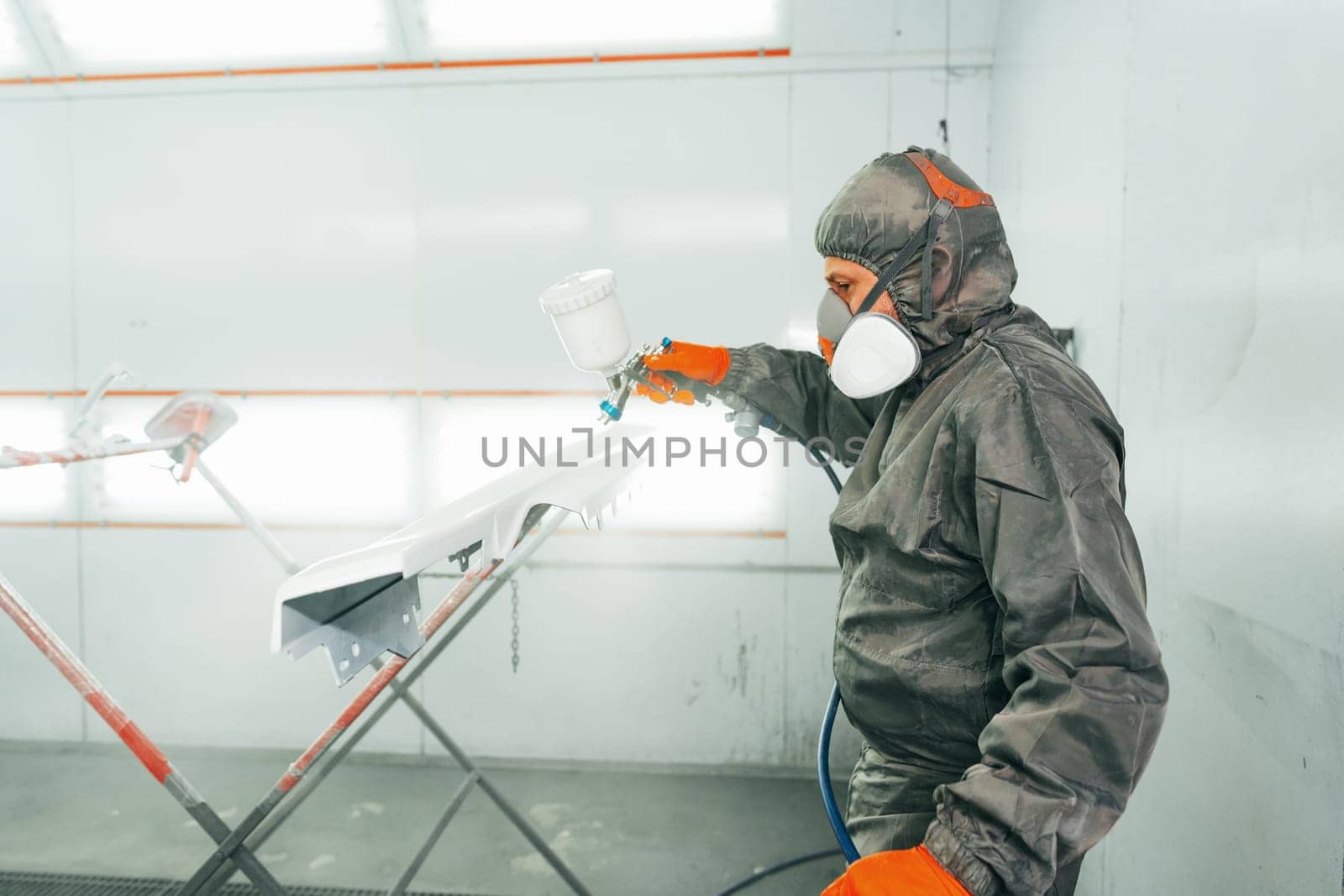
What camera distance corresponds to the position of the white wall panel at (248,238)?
2.76m

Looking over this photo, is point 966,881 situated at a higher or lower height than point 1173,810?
higher

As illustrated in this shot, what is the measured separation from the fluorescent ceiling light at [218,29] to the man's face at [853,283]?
6.88ft

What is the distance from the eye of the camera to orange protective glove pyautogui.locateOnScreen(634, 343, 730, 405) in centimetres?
161

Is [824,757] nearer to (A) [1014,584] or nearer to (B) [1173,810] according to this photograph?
(B) [1173,810]

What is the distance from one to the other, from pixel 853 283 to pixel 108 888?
2.40m

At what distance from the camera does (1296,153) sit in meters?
0.98

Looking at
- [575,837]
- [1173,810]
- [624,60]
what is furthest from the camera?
[624,60]

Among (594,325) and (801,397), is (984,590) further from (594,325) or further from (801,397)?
(594,325)

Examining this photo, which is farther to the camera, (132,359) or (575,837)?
(132,359)

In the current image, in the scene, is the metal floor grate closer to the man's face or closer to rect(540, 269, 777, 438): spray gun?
rect(540, 269, 777, 438): spray gun

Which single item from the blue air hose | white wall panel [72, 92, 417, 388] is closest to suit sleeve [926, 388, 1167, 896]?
the blue air hose

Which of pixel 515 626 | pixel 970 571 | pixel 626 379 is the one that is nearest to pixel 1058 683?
pixel 970 571

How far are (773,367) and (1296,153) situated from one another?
861 mm

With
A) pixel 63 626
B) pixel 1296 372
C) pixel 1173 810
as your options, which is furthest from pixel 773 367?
pixel 63 626
